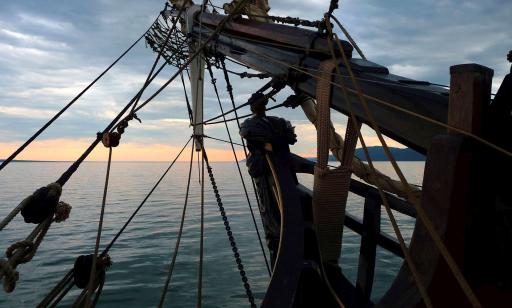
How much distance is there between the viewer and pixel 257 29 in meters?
4.83

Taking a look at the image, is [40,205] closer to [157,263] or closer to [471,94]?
[471,94]

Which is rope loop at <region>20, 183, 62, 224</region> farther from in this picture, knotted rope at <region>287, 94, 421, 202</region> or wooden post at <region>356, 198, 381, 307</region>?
wooden post at <region>356, 198, 381, 307</region>

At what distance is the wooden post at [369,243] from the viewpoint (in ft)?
10.9

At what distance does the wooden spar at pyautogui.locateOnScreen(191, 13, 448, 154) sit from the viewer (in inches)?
78.4

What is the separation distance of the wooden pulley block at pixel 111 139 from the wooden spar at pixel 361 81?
67.2 inches

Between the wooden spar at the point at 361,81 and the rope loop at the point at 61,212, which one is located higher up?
the wooden spar at the point at 361,81

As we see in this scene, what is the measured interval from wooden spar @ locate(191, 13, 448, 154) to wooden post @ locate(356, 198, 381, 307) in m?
1.05

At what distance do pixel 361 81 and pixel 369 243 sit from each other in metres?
1.59

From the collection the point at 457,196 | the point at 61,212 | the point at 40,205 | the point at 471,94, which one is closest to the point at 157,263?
the point at 61,212

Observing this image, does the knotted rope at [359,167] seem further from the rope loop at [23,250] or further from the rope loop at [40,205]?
the rope loop at [23,250]

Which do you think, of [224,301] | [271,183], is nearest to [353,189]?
[271,183]

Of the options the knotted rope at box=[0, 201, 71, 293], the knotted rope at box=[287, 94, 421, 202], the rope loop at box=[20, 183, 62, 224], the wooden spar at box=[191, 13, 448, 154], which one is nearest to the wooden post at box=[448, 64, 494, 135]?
the wooden spar at box=[191, 13, 448, 154]

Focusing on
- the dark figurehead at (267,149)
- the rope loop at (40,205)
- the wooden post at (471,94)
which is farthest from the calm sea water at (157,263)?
the wooden post at (471,94)

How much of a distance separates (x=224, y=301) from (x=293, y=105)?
5685 mm
